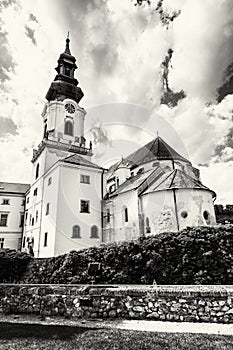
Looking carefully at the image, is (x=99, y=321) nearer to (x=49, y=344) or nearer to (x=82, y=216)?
(x=49, y=344)

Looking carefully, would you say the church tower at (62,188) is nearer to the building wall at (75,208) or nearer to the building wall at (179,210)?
the building wall at (75,208)

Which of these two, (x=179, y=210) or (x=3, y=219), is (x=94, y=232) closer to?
(x=179, y=210)

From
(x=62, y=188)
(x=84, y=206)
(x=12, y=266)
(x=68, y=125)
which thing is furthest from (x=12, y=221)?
(x=12, y=266)

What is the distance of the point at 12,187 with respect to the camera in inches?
1556

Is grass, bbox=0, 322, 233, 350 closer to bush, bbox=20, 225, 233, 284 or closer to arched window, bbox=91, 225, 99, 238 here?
bush, bbox=20, 225, 233, 284

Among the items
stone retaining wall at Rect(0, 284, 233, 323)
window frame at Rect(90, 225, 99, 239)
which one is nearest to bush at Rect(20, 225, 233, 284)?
stone retaining wall at Rect(0, 284, 233, 323)

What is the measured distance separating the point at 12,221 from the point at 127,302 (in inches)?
1323

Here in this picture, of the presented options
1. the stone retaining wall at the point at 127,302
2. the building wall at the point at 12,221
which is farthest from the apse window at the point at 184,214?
the building wall at the point at 12,221

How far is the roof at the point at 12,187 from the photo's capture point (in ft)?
125

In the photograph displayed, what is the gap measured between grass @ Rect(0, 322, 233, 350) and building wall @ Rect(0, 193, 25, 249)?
3250 centimetres

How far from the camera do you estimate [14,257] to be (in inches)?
567

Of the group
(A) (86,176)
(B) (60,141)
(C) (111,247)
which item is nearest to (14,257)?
(C) (111,247)

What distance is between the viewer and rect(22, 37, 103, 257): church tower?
969 inches

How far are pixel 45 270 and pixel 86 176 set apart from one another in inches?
594
